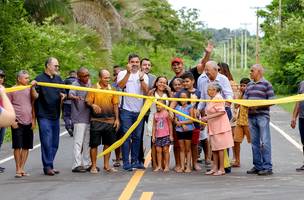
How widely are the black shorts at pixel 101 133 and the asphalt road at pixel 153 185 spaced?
0.56 metres

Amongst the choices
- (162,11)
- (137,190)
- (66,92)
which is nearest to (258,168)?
(137,190)

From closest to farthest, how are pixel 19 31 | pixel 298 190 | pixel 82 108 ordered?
1. pixel 298 190
2. pixel 82 108
3. pixel 19 31

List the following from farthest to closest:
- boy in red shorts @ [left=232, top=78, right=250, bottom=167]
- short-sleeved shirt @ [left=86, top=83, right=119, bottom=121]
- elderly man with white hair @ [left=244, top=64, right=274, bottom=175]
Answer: boy in red shorts @ [left=232, top=78, right=250, bottom=167] → short-sleeved shirt @ [left=86, top=83, right=119, bottom=121] → elderly man with white hair @ [left=244, top=64, right=274, bottom=175]

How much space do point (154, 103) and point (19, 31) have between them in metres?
10.7

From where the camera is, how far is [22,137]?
1214cm

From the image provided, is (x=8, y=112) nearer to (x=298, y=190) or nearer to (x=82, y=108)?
(x=298, y=190)

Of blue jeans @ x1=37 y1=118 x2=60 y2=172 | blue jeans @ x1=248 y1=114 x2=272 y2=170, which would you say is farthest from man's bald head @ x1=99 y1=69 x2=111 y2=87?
blue jeans @ x1=248 y1=114 x2=272 y2=170

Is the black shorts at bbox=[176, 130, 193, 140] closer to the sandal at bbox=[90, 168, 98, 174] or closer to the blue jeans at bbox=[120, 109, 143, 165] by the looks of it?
the blue jeans at bbox=[120, 109, 143, 165]

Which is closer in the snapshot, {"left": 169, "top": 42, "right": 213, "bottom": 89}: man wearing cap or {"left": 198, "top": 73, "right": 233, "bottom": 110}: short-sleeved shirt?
{"left": 198, "top": 73, "right": 233, "bottom": 110}: short-sleeved shirt

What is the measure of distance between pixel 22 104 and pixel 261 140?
13.1 ft

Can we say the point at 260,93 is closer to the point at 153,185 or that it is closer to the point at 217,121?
the point at 217,121

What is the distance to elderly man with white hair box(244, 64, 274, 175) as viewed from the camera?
12.2 m

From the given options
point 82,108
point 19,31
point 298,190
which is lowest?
point 298,190

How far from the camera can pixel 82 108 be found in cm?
1263
